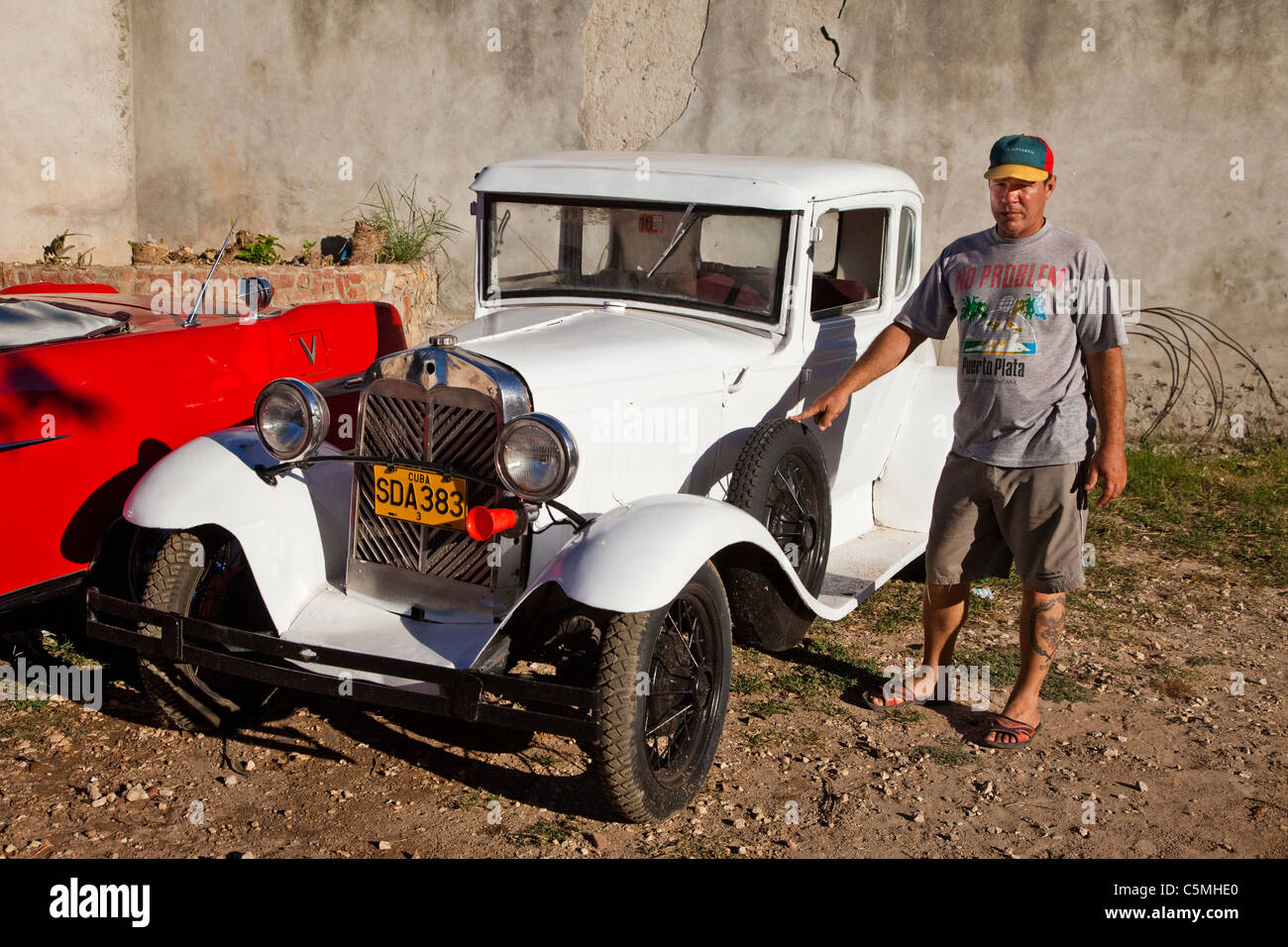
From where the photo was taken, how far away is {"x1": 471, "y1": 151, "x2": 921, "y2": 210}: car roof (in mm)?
4211

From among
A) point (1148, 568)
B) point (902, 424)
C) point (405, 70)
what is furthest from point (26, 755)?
point (405, 70)

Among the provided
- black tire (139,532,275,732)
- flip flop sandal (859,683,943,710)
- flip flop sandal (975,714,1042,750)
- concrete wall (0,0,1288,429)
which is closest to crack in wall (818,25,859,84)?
concrete wall (0,0,1288,429)

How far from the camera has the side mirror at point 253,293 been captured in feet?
15.8

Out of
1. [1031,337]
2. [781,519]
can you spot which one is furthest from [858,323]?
[1031,337]

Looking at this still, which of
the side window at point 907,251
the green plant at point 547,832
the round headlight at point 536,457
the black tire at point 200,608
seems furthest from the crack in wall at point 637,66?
the green plant at point 547,832

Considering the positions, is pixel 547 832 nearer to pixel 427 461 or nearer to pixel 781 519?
pixel 427 461

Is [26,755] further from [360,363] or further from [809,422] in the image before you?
[809,422]

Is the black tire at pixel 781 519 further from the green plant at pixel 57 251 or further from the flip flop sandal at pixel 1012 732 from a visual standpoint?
the green plant at pixel 57 251

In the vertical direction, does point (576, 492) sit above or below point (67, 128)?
below

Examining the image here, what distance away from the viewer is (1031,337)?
362cm

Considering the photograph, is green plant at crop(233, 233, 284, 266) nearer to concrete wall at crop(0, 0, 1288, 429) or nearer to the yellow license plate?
concrete wall at crop(0, 0, 1288, 429)

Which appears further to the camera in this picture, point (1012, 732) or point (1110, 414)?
point (1012, 732)

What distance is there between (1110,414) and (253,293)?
11.0 feet

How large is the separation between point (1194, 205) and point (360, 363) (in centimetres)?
510
